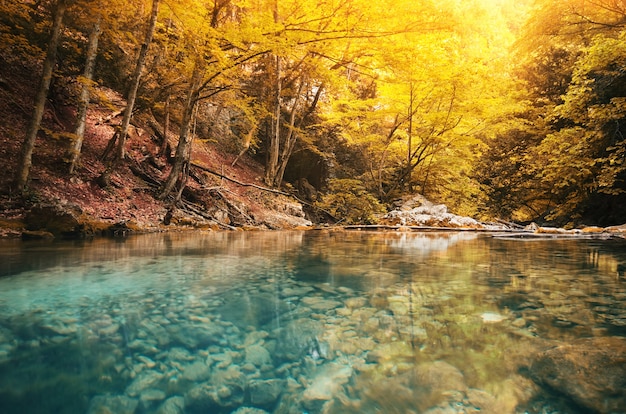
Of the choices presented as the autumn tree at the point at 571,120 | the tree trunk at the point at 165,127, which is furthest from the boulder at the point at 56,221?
the autumn tree at the point at 571,120

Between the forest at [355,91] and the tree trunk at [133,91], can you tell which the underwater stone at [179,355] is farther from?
the tree trunk at [133,91]

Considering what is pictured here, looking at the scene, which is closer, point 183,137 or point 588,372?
point 588,372

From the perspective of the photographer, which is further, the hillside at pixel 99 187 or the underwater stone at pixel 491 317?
the hillside at pixel 99 187

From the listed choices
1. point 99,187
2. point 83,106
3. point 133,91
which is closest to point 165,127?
point 83,106

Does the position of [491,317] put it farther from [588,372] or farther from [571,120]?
[571,120]

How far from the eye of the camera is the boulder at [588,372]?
43.1 inches

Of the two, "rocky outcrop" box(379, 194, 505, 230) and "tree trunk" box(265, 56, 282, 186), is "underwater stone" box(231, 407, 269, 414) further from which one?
"tree trunk" box(265, 56, 282, 186)

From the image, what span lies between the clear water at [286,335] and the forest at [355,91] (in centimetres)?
492

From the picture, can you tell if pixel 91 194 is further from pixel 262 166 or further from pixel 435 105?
pixel 435 105

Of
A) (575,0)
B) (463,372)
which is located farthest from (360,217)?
(463,372)

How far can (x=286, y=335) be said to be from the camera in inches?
67.3

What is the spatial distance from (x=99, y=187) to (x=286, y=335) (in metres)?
8.34

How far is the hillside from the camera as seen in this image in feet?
22.1

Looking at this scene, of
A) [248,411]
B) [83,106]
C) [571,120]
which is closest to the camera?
[248,411]
